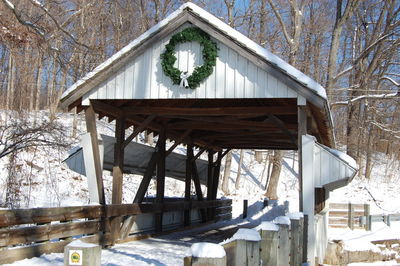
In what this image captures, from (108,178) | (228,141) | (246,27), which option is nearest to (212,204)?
(228,141)

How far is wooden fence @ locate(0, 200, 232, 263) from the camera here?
7.02 meters

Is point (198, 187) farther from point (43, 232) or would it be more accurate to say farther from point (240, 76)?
point (43, 232)

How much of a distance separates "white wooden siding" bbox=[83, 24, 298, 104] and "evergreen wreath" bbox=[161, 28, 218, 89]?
12cm

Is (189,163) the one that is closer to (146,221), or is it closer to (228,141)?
(228,141)

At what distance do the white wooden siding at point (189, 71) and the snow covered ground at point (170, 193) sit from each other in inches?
82.0

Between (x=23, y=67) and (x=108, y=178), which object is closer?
(x=23, y=67)

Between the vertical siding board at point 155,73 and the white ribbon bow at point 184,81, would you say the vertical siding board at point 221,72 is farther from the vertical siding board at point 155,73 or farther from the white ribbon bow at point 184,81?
the vertical siding board at point 155,73

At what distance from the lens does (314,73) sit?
28953 mm

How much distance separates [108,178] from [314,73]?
45.1 feet

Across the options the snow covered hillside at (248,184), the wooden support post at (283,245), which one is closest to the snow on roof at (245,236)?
the wooden support post at (283,245)

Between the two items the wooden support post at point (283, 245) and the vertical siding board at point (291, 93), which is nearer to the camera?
the wooden support post at point (283, 245)

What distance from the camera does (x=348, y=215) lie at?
1925cm

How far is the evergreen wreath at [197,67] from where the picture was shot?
369 inches

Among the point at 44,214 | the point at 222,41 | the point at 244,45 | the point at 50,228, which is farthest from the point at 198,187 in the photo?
the point at 44,214
